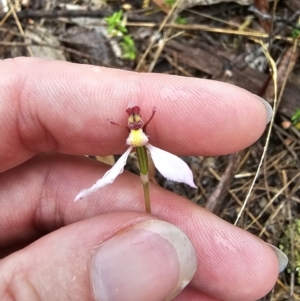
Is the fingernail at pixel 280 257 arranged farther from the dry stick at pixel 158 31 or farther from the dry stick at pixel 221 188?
the dry stick at pixel 158 31

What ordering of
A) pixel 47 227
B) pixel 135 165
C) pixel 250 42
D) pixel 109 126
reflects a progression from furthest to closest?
1. pixel 250 42
2. pixel 135 165
3. pixel 47 227
4. pixel 109 126

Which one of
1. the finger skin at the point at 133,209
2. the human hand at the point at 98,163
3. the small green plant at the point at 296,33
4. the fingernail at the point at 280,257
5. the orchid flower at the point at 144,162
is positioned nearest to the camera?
the orchid flower at the point at 144,162

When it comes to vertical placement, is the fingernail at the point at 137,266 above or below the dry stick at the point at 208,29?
below

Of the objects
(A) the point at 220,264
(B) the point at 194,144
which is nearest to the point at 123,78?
(B) the point at 194,144

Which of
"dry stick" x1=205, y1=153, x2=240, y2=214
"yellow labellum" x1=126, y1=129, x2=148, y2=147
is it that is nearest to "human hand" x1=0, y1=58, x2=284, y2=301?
"yellow labellum" x1=126, y1=129, x2=148, y2=147

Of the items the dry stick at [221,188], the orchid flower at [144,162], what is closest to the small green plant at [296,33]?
the dry stick at [221,188]

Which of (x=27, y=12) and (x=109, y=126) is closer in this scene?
(x=109, y=126)

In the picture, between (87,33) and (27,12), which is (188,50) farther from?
(27,12)

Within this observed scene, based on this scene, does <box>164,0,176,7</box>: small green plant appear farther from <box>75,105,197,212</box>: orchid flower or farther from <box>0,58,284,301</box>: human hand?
<box>75,105,197,212</box>: orchid flower
